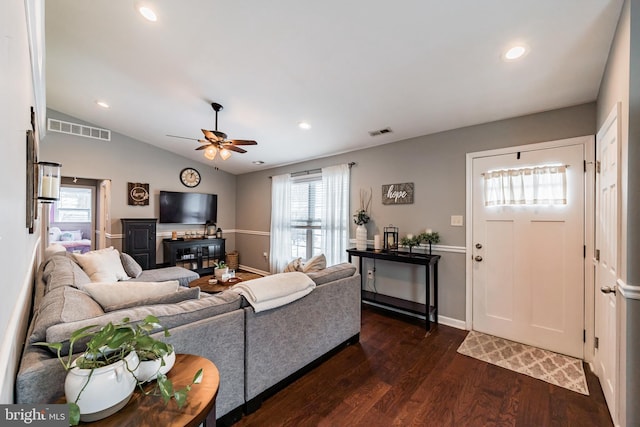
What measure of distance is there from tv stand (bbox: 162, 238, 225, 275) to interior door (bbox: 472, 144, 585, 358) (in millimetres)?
5280

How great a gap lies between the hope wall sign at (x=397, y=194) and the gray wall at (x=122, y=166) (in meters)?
4.44

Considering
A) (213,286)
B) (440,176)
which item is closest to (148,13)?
(213,286)

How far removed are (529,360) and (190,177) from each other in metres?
6.55

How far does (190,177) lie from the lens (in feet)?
19.8

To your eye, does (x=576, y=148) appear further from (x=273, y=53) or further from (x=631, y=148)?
(x=273, y=53)

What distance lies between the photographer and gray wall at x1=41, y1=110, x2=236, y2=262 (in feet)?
14.8

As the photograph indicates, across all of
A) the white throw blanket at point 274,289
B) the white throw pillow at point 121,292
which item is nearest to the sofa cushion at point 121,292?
the white throw pillow at point 121,292

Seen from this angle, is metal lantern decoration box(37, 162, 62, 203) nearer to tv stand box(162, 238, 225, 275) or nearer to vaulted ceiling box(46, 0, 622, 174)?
vaulted ceiling box(46, 0, 622, 174)

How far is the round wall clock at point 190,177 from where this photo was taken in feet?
19.4

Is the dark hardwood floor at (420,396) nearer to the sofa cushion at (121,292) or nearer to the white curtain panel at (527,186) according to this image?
the sofa cushion at (121,292)

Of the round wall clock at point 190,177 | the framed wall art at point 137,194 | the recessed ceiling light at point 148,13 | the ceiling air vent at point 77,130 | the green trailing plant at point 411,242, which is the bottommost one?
the green trailing plant at point 411,242

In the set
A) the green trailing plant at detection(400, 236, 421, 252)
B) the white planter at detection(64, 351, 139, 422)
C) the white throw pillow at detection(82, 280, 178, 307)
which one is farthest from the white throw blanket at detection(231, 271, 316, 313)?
the green trailing plant at detection(400, 236, 421, 252)

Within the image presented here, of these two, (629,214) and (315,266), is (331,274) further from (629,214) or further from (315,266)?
(629,214)

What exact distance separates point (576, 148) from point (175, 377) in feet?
12.1
